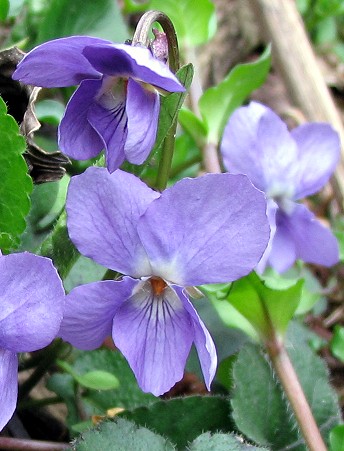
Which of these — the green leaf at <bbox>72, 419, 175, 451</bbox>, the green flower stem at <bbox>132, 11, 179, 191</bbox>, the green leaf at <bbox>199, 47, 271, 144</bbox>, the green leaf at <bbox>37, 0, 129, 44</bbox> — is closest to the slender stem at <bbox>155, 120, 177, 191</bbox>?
the green flower stem at <bbox>132, 11, 179, 191</bbox>

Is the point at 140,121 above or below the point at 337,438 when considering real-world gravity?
above

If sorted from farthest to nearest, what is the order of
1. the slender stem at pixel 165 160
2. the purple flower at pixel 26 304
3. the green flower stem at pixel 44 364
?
1. the green flower stem at pixel 44 364
2. the slender stem at pixel 165 160
3. the purple flower at pixel 26 304

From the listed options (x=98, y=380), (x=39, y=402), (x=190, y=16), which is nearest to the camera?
(x=98, y=380)

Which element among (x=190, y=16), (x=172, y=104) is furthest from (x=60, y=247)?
(x=190, y=16)

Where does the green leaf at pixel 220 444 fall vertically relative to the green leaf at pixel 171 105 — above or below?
below

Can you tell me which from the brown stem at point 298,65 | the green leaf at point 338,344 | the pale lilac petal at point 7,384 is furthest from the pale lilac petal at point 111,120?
the brown stem at point 298,65

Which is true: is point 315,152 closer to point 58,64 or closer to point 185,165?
point 185,165

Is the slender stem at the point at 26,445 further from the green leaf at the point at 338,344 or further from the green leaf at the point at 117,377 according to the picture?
the green leaf at the point at 338,344
